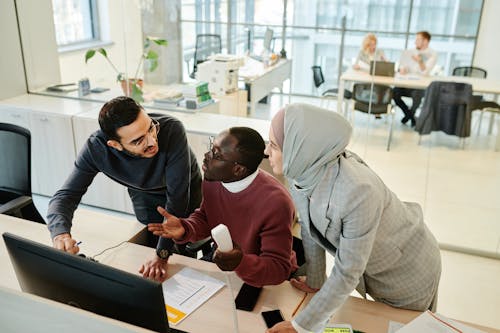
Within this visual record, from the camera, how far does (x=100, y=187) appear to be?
3.80m

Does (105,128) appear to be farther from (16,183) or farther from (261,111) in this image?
(261,111)

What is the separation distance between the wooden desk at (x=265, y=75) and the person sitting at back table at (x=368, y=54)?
479 mm

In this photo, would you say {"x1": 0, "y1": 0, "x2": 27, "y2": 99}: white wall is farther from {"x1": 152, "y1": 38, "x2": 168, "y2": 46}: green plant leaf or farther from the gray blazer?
the gray blazer

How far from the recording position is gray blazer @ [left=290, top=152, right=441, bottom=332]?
1267 mm

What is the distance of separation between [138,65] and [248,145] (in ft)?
9.01

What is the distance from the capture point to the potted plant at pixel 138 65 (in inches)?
153

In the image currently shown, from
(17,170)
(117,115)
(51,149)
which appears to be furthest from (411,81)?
(51,149)

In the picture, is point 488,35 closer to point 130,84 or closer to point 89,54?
point 130,84

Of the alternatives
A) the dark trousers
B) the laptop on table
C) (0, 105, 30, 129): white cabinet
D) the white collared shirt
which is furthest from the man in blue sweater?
(0, 105, 30, 129): white cabinet

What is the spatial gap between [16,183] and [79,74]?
2154 millimetres

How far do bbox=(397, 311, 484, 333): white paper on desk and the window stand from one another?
12.1 feet

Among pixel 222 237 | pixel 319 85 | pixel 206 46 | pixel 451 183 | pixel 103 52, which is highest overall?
pixel 206 46

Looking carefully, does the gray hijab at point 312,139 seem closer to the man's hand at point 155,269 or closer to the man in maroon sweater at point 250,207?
the man in maroon sweater at point 250,207

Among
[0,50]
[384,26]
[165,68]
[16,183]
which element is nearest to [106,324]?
[16,183]
